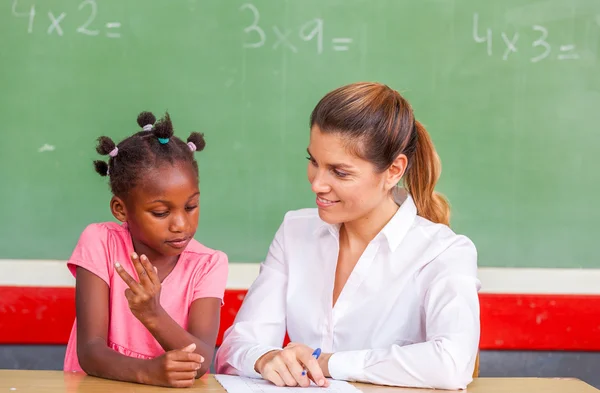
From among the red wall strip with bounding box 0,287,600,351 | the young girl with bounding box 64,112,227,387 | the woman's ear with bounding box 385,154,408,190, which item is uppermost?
the woman's ear with bounding box 385,154,408,190

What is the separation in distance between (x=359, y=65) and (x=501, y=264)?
2.39ft

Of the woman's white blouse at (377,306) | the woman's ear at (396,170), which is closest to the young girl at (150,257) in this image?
the woman's white blouse at (377,306)

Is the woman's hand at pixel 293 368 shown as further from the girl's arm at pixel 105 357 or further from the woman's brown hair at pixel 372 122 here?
the woman's brown hair at pixel 372 122

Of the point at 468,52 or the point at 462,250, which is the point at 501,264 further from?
the point at 462,250

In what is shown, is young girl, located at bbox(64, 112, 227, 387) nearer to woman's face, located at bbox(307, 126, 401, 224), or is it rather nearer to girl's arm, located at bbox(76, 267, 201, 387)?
girl's arm, located at bbox(76, 267, 201, 387)

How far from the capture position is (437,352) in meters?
1.58

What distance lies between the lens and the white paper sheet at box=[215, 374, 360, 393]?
149 cm

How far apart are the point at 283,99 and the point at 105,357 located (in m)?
1.09

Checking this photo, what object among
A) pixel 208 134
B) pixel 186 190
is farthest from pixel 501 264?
pixel 186 190

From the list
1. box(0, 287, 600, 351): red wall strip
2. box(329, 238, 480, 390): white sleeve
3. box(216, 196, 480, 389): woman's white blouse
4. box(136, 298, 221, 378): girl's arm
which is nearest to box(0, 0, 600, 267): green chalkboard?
box(0, 287, 600, 351): red wall strip

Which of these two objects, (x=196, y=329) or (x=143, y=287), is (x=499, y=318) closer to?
(x=196, y=329)

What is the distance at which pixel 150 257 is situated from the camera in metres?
1.87

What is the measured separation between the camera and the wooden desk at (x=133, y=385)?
4.81ft

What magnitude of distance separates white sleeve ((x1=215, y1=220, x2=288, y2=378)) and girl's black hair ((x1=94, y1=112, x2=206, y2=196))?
28 centimetres
